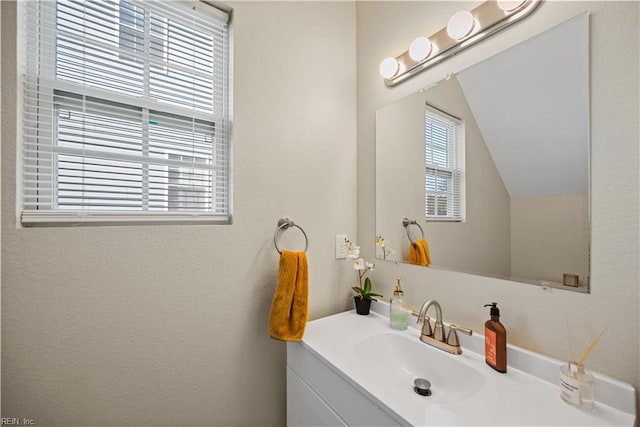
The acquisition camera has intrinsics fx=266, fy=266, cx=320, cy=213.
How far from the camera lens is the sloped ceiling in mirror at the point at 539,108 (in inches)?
29.4

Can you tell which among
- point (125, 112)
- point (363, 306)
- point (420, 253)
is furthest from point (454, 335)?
point (125, 112)

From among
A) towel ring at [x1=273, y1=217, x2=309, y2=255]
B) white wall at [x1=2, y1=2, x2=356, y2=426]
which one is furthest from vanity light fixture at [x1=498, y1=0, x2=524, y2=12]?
Result: towel ring at [x1=273, y1=217, x2=309, y2=255]

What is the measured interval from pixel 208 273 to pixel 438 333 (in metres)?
0.90

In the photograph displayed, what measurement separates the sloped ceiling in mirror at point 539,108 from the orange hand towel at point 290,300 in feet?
2.74

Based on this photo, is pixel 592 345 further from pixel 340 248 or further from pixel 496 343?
pixel 340 248

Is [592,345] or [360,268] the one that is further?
[360,268]

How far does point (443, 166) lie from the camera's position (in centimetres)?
110

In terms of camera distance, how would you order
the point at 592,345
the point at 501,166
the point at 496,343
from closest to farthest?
the point at 592,345 → the point at 496,343 → the point at 501,166

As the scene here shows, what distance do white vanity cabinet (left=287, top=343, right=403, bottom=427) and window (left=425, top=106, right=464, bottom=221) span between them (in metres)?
0.73

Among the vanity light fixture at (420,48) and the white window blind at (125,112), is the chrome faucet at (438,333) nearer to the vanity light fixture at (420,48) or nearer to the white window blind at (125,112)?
the white window blind at (125,112)

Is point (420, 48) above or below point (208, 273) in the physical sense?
above

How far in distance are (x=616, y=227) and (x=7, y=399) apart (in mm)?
1725

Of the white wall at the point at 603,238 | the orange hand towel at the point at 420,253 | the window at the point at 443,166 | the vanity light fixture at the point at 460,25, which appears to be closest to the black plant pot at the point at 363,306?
the orange hand towel at the point at 420,253

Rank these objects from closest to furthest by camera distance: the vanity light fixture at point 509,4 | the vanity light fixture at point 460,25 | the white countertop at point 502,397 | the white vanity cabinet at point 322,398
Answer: the white countertop at point 502,397, the white vanity cabinet at point 322,398, the vanity light fixture at point 509,4, the vanity light fixture at point 460,25
